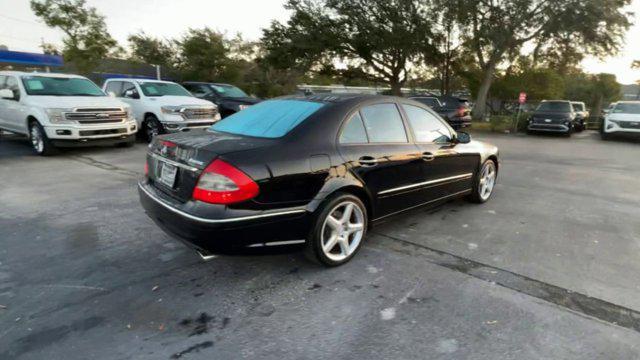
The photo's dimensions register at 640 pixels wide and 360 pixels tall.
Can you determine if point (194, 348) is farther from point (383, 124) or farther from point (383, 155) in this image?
point (383, 124)

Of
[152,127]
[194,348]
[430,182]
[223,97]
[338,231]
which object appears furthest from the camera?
[223,97]

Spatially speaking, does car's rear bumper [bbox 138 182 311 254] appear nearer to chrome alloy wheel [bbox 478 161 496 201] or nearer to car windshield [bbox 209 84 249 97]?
chrome alloy wheel [bbox 478 161 496 201]

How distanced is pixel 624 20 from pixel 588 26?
2109mm

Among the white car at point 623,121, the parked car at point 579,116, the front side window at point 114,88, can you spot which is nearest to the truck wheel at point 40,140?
the front side window at point 114,88

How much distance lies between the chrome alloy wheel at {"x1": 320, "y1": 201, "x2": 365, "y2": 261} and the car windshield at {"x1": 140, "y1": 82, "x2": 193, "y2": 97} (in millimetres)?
9550

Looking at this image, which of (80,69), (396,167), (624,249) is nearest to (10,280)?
(396,167)

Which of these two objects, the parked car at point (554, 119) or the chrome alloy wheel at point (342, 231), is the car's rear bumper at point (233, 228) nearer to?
the chrome alloy wheel at point (342, 231)

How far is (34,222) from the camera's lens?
449 cm

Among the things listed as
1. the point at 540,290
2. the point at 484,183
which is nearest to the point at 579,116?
the point at 484,183

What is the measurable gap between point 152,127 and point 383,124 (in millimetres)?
8754

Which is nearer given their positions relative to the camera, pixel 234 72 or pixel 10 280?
pixel 10 280

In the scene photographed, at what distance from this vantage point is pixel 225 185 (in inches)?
111

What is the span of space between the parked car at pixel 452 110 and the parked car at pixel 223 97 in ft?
26.0

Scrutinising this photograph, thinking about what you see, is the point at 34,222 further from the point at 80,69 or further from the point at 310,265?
the point at 80,69
